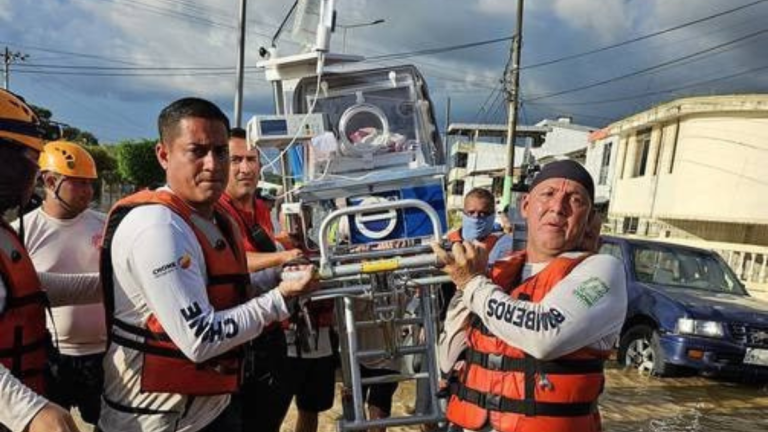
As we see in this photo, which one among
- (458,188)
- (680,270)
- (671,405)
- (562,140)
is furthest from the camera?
(458,188)

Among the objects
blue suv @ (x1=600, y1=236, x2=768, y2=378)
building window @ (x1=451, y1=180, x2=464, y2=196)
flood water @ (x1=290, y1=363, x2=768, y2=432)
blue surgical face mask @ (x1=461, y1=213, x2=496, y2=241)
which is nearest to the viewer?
blue surgical face mask @ (x1=461, y1=213, x2=496, y2=241)

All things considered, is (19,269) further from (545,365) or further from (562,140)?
(562,140)

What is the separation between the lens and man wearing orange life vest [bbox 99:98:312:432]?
1841 millimetres

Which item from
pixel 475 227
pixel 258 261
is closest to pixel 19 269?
pixel 258 261

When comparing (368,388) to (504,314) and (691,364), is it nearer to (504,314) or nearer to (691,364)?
(504,314)

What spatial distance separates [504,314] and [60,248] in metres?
2.51

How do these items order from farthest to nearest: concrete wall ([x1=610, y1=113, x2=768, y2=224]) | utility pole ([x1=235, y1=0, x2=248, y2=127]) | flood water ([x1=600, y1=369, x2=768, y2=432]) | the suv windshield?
concrete wall ([x1=610, y1=113, x2=768, y2=224]) < utility pole ([x1=235, y1=0, x2=248, y2=127]) < the suv windshield < flood water ([x1=600, y1=369, x2=768, y2=432])

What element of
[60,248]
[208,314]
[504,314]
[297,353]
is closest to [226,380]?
[208,314]

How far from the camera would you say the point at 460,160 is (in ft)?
156

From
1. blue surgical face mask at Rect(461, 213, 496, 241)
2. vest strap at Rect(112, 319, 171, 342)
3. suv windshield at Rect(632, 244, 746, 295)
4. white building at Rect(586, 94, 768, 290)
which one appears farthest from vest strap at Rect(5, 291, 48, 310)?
Answer: white building at Rect(586, 94, 768, 290)

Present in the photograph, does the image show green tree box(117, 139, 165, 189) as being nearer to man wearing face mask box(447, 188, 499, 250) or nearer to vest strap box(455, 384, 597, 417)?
man wearing face mask box(447, 188, 499, 250)

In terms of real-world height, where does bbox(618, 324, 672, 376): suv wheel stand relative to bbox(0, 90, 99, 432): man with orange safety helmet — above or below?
below

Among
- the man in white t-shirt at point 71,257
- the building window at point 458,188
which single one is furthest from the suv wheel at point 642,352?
the building window at point 458,188

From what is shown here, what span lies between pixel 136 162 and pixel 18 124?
3315cm
